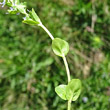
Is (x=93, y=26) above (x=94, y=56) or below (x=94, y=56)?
above

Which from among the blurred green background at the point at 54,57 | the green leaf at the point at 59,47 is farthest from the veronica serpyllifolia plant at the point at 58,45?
the blurred green background at the point at 54,57

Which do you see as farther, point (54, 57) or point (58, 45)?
point (54, 57)

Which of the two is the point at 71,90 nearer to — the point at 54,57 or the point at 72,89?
the point at 72,89

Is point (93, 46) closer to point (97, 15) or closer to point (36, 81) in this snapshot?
point (97, 15)

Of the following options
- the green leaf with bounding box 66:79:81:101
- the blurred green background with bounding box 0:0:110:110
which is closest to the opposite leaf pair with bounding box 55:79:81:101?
the green leaf with bounding box 66:79:81:101

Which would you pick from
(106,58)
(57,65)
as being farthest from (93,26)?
(57,65)

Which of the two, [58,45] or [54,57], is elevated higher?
[58,45]

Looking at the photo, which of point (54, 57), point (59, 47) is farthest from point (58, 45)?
point (54, 57)

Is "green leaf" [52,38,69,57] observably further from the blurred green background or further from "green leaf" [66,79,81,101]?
the blurred green background

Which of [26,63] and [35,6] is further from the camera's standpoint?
[35,6]
